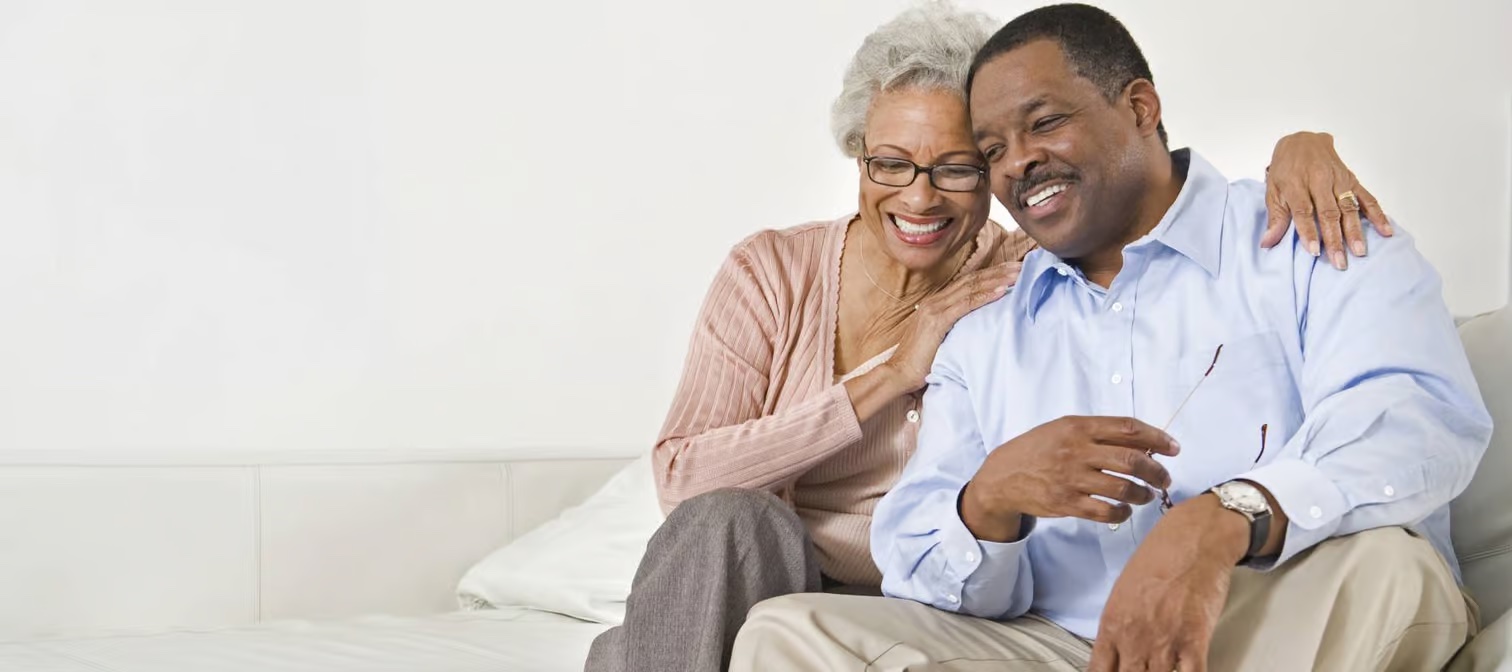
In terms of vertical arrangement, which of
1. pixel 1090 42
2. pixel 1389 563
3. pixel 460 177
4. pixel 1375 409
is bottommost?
pixel 1389 563

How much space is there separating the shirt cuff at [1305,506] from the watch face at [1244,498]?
0.01 meters

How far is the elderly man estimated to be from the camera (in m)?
1.18

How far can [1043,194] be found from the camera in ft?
5.24

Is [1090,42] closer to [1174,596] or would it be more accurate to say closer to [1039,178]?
[1039,178]

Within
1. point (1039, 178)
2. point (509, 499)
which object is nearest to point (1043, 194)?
point (1039, 178)

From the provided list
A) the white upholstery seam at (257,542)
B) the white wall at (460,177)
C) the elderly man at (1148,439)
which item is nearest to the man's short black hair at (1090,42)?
the elderly man at (1148,439)

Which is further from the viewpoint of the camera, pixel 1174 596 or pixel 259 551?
pixel 259 551

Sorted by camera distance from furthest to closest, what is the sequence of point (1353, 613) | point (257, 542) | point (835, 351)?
point (257, 542) → point (835, 351) → point (1353, 613)

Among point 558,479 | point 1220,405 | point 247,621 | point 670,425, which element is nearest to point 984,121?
point 1220,405

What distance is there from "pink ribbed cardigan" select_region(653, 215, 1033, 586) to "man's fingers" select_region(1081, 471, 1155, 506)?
0.54 metres

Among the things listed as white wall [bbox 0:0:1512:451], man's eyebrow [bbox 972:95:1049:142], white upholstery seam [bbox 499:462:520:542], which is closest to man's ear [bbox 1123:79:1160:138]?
man's eyebrow [bbox 972:95:1049:142]

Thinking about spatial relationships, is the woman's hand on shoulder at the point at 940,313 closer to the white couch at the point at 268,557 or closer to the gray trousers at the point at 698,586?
the gray trousers at the point at 698,586

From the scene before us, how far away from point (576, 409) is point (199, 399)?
26.9 inches

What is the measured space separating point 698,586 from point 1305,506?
24.6 inches
